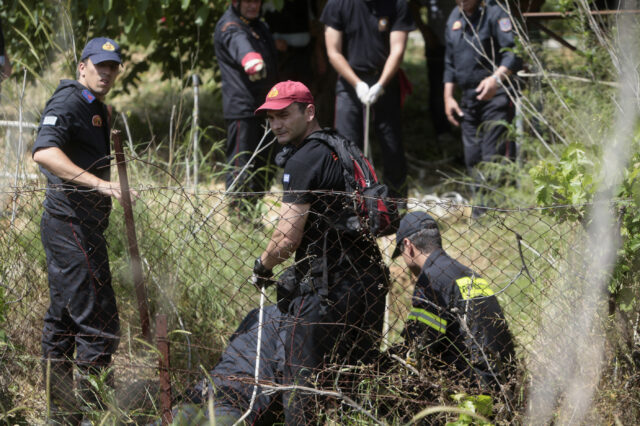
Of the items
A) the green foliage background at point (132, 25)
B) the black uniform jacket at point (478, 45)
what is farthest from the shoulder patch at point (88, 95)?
the black uniform jacket at point (478, 45)

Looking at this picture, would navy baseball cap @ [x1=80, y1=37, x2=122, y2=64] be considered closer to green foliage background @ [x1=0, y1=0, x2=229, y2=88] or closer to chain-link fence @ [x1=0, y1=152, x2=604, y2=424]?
chain-link fence @ [x1=0, y1=152, x2=604, y2=424]

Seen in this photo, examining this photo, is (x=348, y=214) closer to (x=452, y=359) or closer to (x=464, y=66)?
(x=452, y=359)

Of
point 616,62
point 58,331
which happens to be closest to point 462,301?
point 616,62

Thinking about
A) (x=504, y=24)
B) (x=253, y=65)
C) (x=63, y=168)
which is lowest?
(x=63, y=168)

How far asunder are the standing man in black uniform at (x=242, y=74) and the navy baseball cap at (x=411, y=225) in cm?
198

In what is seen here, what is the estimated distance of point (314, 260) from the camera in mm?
3027

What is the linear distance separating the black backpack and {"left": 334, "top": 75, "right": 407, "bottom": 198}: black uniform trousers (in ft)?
8.44

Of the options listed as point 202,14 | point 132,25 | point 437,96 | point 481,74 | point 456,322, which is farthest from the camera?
point 437,96

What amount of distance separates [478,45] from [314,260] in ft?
10.7

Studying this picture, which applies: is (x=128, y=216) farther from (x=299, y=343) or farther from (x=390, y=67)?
(x=390, y=67)

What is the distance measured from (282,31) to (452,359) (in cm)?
445

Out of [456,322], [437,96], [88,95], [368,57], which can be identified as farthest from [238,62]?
[437,96]

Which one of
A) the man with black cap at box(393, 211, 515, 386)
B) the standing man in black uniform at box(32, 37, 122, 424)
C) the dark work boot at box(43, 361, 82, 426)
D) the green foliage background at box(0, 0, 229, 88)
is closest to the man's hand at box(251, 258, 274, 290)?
the man with black cap at box(393, 211, 515, 386)

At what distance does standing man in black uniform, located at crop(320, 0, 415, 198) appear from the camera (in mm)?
5469
